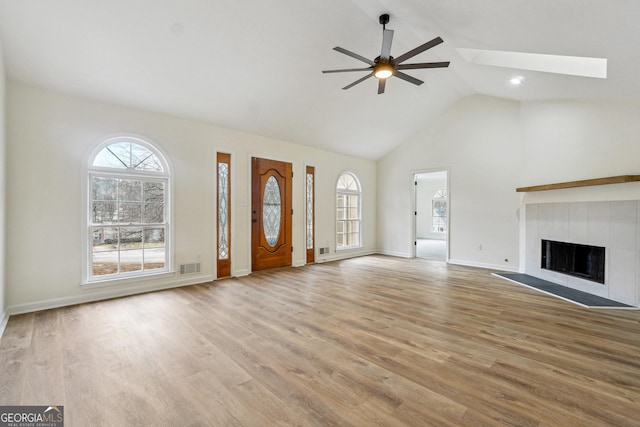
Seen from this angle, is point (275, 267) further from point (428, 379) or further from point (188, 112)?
point (428, 379)

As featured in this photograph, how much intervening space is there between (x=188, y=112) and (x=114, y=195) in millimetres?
1602

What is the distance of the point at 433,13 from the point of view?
3117mm

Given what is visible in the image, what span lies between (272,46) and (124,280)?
373 centimetres

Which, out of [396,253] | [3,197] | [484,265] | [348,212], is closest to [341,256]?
[348,212]

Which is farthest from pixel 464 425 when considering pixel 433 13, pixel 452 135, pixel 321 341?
pixel 452 135

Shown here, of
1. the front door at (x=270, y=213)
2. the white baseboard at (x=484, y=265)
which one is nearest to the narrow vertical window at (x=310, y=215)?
the front door at (x=270, y=213)

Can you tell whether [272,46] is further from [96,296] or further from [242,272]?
[96,296]

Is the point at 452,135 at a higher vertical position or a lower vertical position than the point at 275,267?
higher

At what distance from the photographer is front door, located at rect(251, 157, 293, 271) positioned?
5.40 metres

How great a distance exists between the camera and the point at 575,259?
4305mm

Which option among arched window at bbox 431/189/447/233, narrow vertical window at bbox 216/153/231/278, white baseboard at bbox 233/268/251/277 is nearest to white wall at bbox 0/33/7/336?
narrow vertical window at bbox 216/153/231/278

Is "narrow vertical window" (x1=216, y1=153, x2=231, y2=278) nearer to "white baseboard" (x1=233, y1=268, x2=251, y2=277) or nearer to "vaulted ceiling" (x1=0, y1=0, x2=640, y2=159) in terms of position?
"white baseboard" (x1=233, y1=268, x2=251, y2=277)

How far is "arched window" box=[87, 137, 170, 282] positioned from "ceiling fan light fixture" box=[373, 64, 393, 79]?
330 centimetres

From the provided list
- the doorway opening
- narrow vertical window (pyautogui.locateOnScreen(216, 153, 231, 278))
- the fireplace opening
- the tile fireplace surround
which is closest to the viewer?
the tile fireplace surround
